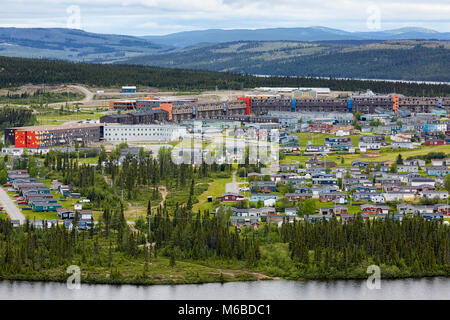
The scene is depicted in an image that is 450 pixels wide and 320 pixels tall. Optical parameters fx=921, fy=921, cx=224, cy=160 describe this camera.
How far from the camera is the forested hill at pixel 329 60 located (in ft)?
213

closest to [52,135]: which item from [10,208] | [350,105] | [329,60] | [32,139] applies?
[32,139]

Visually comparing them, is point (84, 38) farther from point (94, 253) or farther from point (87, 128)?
point (94, 253)

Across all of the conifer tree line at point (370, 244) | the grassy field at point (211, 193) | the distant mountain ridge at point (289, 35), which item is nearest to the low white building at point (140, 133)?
the grassy field at point (211, 193)

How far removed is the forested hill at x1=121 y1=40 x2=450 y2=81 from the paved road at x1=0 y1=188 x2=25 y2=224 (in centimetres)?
4574

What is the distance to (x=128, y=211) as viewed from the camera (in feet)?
58.7

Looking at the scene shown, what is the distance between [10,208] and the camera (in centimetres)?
1781

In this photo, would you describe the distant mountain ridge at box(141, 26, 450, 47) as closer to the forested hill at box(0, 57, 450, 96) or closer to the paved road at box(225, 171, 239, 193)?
the forested hill at box(0, 57, 450, 96)

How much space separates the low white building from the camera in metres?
28.6

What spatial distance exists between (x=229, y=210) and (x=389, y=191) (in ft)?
13.4

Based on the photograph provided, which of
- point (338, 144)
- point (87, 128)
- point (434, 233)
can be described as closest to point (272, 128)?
point (338, 144)

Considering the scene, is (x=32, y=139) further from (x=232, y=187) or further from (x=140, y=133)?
(x=232, y=187)

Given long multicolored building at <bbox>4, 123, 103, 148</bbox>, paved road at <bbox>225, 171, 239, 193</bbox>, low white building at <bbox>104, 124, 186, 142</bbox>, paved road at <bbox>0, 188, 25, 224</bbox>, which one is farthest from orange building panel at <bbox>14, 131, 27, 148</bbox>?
paved road at <bbox>225, 171, 239, 193</bbox>

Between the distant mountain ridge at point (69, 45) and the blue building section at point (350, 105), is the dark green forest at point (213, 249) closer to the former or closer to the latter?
the blue building section at point (350, 105)

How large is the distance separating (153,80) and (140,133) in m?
17.3
